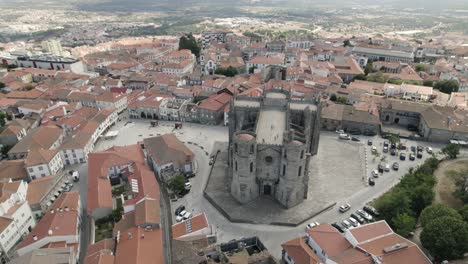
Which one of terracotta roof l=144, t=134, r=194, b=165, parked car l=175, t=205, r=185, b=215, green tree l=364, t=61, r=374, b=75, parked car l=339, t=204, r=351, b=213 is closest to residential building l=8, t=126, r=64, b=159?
terracotta roof l=144, t=134, r=194, b=165

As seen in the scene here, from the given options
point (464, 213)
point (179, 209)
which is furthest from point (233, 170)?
point (464, 213)

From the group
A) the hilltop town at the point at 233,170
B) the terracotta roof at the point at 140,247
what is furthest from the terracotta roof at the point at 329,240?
the terracotta roof at the point at 140,247

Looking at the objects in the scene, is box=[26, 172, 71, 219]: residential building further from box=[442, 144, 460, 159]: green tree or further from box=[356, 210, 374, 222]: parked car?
box=[442, 144, 460, 159]: green tree

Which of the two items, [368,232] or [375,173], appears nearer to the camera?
[368,232]

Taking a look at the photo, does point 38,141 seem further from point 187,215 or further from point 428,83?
point 428,83

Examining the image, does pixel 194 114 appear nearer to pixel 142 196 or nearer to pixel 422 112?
pixel 142 196

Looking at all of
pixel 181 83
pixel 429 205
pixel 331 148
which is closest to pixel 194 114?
pixel 181 83
